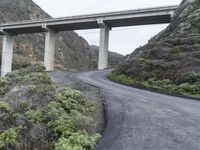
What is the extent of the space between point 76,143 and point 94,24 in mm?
56063

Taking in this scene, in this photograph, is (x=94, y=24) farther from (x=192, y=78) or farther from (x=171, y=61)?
(x=192, y=78)

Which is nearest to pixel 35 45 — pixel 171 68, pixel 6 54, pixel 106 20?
pixel 6 54

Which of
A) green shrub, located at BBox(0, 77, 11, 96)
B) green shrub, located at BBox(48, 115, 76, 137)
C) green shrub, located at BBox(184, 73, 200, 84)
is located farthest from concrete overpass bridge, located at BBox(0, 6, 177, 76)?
green shrub, located at BBox(48, 115, 76, 137)

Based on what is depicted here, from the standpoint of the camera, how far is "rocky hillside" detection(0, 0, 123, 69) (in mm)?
100906

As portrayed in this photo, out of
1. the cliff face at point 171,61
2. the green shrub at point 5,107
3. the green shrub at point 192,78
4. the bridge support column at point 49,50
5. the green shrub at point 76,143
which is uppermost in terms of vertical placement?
the bridge support column at point 49,50

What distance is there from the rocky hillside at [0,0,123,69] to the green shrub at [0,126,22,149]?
8367 cm

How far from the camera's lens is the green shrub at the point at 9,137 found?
8.20 metres

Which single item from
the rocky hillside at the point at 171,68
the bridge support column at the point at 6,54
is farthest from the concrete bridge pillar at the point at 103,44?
the bridge support column at the point at 6,54

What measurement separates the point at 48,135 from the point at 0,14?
11168 cm

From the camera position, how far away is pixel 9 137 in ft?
27.7

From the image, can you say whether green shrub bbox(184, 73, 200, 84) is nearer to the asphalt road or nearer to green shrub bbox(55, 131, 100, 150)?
the asphalt road

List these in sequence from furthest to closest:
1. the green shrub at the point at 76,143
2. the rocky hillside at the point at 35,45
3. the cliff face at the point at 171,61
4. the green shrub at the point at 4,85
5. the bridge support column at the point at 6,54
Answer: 1. the rocky hillside at the point at 35,45
2. the bridge support column at the point at 6,54
3. the cliff face at the point at 171,61
4. the green shrub at the point at 4,85
5. the green shrub at the point at 76,143

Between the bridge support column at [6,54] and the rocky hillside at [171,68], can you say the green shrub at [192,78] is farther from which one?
the bridge support column at [6,54]

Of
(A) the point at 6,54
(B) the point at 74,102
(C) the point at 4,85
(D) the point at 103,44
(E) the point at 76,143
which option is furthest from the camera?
(A) the point at 6,54
